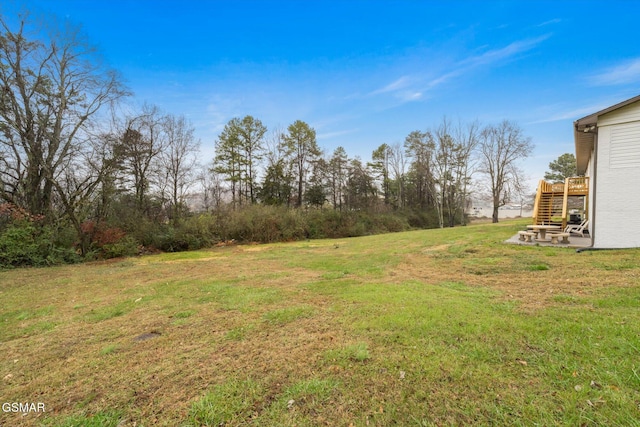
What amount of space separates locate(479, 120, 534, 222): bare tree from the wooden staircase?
16.9 metres

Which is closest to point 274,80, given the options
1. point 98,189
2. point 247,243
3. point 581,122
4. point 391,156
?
point 247,243

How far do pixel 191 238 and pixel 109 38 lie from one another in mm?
11072

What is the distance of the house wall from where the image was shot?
21.0 ft

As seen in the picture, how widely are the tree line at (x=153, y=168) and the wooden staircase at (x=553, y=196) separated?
13.4 meters

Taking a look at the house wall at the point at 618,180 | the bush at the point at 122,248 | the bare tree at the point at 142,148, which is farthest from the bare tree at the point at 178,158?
the house wall at the point at 618,180

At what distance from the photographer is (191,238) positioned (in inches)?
587

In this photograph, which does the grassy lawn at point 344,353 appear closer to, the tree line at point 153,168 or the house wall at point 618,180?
the house wall at point 618,180

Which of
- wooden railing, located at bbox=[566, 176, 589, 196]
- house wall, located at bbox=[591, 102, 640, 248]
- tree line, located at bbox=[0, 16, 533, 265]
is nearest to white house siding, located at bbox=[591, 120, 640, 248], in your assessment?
house wall, located at bbox=[591, 102, 640, 248]

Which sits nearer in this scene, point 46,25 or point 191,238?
point 46,25

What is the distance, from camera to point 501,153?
24938mm

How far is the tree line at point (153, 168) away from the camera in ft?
36.8

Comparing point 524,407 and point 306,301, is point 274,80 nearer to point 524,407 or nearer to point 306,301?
point 306,301

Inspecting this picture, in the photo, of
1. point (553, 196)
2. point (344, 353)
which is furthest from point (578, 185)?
point (344, 353)

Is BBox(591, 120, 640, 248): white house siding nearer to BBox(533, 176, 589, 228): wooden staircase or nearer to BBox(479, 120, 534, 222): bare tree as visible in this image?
BBox(533, 176, 589, 228): wooden staircase
